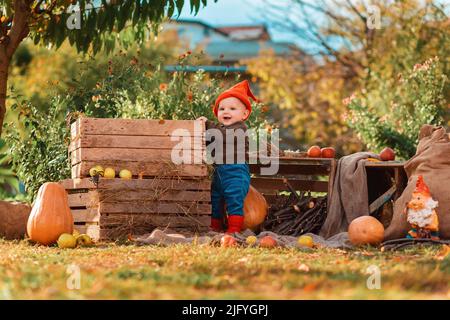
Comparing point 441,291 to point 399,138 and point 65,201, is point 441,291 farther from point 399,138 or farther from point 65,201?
point 399,138

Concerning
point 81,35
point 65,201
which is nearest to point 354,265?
point 65,201

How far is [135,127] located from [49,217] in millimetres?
1216

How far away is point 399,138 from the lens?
10844mm

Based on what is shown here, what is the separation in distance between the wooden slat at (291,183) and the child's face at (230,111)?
118 cm

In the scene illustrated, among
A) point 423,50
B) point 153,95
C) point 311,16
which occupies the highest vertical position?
point 311,16

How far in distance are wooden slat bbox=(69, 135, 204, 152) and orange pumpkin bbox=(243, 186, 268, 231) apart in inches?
29.6

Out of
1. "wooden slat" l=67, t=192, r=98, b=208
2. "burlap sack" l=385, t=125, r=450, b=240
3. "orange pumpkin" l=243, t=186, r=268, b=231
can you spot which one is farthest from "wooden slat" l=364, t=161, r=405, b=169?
"wooden slat" l=67, t=192, r=98, b=208

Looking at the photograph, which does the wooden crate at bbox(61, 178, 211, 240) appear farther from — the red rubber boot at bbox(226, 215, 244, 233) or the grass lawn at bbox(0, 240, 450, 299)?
the grass lawn at bbox(0, 240, 450, 299)

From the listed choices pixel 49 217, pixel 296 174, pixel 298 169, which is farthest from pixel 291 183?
pixel 49 217

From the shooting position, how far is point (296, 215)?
8.06m

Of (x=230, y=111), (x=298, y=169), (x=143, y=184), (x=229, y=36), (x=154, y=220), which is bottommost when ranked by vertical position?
(x=154, y=220)

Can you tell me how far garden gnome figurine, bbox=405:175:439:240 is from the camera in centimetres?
632

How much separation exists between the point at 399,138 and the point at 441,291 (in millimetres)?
7074

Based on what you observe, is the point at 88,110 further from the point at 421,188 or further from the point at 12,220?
the point at 421,188
